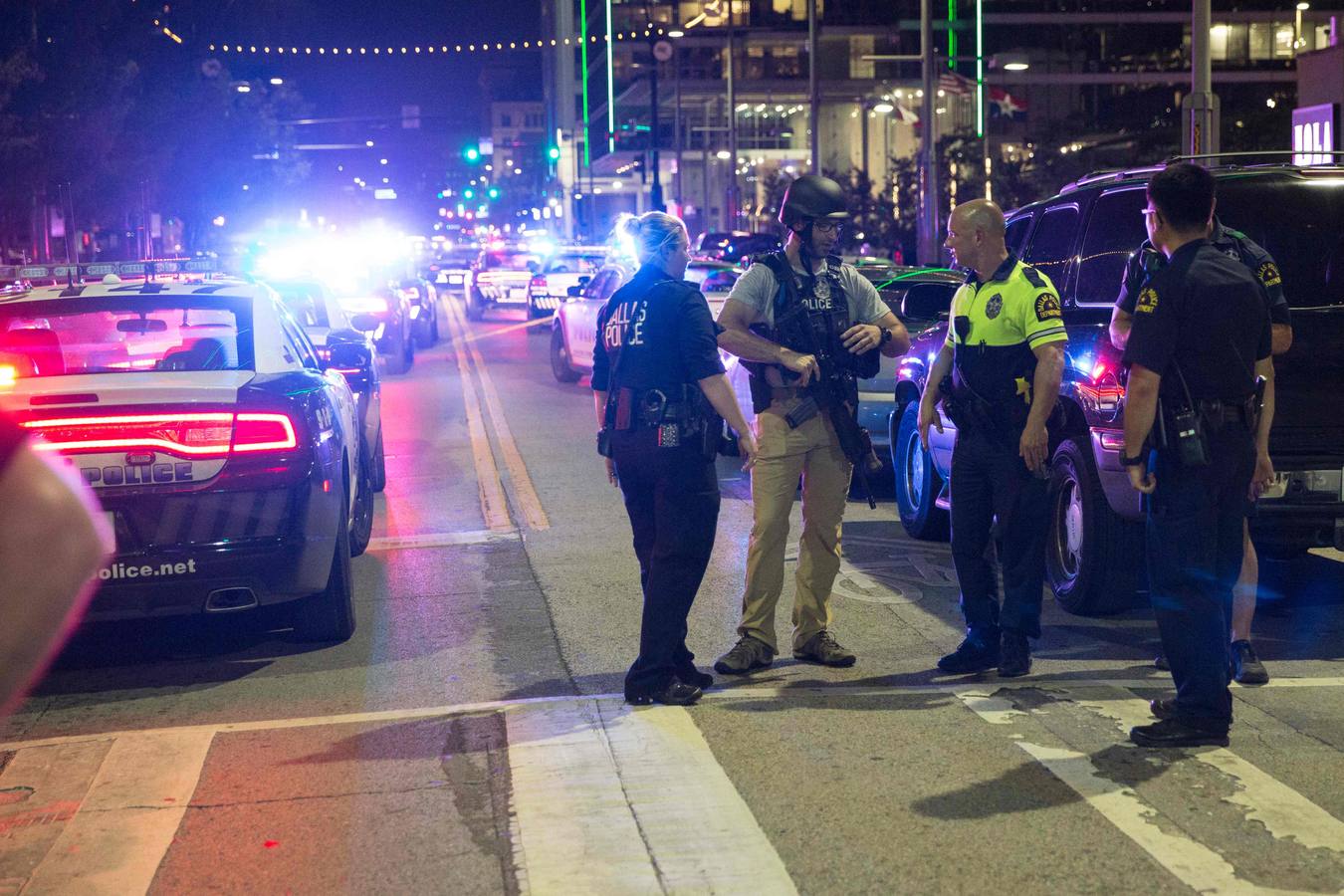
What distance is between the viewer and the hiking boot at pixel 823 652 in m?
6.84

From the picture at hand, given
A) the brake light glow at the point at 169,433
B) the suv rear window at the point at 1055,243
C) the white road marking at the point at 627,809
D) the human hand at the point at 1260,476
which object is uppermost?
the suv rear window at the point at 1055,243

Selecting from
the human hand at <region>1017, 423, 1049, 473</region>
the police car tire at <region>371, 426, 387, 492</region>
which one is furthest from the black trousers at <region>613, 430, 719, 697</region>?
the police car tire at <region>371, 426, 387, 492</region>

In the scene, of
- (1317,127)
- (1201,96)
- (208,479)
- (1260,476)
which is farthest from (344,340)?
(1317,127)

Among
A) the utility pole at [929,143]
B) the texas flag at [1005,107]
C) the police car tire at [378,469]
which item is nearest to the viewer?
the police car tire at [378,469]

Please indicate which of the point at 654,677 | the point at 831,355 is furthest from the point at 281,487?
the point at 831,355

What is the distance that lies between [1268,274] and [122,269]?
707cm

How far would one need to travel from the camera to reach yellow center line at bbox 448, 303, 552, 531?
37.1 feet

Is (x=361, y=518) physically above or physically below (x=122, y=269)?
below

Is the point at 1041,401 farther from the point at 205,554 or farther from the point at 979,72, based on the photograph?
the point at 979,72

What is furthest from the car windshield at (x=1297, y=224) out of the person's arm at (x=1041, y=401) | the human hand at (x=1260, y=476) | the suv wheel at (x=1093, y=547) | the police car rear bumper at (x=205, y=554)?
the police car rear bumper at (x=205, y=554)

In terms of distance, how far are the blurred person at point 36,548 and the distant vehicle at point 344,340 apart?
7.60 metres

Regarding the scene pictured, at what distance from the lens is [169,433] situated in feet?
21.9

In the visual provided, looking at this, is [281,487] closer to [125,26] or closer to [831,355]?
[831,355]

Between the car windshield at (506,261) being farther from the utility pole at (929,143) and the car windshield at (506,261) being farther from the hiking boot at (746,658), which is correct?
the hiking boot at (746,658)
